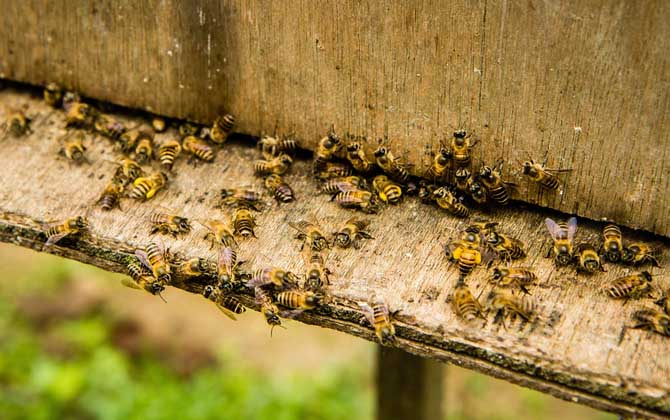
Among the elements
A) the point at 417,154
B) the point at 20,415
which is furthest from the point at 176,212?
the point at 20,415

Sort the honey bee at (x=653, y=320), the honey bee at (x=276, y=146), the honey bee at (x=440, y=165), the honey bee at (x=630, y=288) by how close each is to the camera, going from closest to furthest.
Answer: the honey bee at (x=653, y=320) < the honey bee at (x=630, y=288) < the honey bee at (x=440, y=165) < the honey bee at (x=276, y=146)

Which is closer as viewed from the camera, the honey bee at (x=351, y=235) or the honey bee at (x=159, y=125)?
the honey bee at (x=351, y=235)

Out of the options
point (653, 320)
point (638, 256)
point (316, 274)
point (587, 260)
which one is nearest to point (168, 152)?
point (316, 274)

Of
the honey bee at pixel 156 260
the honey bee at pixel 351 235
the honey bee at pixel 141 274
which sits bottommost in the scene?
the honey bee at pixel 141 274

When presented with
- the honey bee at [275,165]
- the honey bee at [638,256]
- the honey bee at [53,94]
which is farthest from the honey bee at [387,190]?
the honey bee at [53,94]

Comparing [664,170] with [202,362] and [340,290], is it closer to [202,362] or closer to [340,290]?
[340,290]

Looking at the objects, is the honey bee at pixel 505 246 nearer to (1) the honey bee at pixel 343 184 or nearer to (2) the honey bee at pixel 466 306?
(2) the honey bee at pixel 466 306

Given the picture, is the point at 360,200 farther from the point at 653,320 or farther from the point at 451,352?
the point at 653,320

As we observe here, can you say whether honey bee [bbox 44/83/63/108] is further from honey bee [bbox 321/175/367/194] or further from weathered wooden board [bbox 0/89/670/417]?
honey bee [bbox 321/175/367/194]
